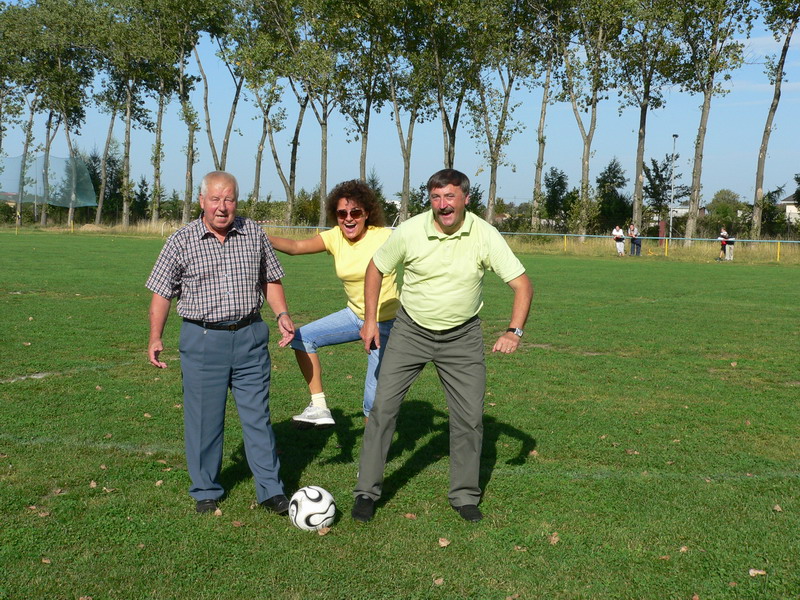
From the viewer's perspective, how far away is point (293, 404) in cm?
779

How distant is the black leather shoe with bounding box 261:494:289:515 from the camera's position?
490 centimetres

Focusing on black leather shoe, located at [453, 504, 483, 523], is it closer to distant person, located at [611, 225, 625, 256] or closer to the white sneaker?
the white sneaker

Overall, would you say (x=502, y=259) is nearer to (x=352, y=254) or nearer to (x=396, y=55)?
(x=352, y=254)

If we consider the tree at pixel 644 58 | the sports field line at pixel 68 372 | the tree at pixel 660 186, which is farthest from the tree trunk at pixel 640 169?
the sports field line at pixel 68 372

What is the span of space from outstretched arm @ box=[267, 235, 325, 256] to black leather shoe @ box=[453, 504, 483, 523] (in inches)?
89.5

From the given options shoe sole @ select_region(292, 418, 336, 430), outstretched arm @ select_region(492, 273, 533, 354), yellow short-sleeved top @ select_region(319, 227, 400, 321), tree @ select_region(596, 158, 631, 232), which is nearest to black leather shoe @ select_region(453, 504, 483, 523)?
outstretched arm @ select_region(492, 273, 533, 354)

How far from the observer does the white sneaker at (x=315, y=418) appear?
688 cm

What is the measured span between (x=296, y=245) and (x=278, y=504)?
2.14 metres

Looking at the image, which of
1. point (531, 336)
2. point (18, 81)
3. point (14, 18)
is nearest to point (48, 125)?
point (18, 81)

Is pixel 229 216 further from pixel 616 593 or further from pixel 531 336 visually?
pixel 531 336

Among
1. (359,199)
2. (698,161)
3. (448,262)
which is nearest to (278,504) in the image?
(448,262)

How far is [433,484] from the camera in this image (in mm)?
5625

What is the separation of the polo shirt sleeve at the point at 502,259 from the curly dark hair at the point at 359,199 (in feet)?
5.17

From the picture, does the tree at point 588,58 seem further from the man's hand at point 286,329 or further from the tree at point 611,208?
the man's hand at point 286,329
